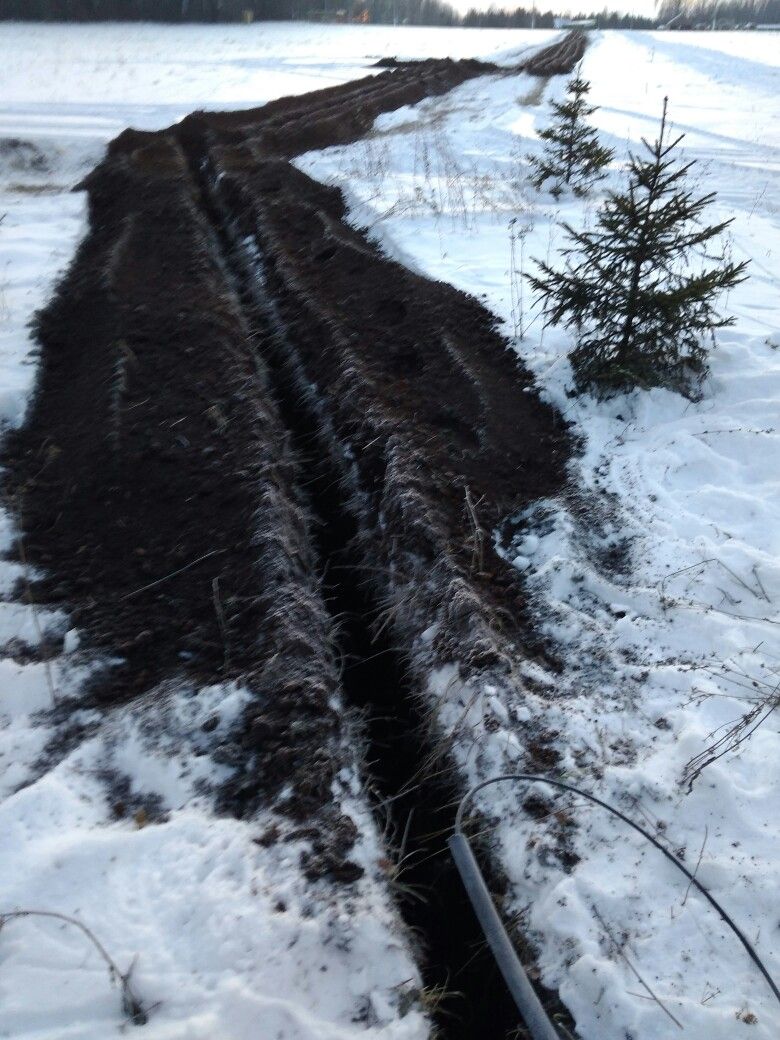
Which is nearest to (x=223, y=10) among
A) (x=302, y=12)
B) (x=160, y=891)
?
(x=302, y=12)

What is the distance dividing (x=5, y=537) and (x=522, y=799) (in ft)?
11.9

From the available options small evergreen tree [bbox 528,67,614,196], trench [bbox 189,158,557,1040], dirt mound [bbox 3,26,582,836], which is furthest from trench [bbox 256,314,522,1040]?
small evergreen tree [bbox 528,67,614,196]

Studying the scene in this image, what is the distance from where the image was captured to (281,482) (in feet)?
17.5

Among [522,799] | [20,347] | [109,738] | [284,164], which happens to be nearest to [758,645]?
[522,799]

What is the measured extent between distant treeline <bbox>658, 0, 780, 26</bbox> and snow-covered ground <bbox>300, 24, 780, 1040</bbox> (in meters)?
63.8

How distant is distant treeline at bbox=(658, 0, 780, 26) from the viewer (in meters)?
57.7

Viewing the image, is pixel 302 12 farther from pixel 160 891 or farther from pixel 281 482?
pixel 160 891

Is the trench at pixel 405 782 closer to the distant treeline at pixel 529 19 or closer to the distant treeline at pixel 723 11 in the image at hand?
the distant treeline at pixel 529 19

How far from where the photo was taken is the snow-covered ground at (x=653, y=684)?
297 centimetres

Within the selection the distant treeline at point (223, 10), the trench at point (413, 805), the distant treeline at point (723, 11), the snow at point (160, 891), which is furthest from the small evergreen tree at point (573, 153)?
the distant treeline at point (723, 11)

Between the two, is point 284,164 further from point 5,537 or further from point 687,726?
point 687,726

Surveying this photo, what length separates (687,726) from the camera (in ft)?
12.2

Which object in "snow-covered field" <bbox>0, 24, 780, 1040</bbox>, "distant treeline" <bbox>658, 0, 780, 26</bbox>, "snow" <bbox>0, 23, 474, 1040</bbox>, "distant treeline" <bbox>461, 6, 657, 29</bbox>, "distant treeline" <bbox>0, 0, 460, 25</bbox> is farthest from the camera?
"distant treeline" <bbox>658, 0, 780, 26</bbox>

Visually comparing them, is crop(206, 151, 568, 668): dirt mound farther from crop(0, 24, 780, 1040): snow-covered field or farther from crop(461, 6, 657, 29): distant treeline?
crop(461, 6, 657, 29): distant treeline
